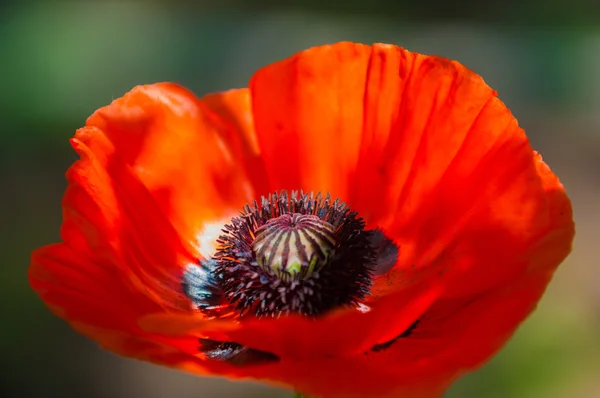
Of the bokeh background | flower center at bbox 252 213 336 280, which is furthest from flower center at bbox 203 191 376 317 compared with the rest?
the bokeh background

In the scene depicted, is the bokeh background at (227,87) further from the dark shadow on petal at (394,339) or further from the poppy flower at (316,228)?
the dark shadow on petal at (394,339)

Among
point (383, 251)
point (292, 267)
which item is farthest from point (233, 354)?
point (383, 251)

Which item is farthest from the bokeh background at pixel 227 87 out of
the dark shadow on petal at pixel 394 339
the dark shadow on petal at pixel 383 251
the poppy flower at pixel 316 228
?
A: the dark shadow on petal at pixel 394 339

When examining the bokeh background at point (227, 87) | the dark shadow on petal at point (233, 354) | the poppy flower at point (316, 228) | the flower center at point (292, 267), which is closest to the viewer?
the poppy flower at point (316, 228)

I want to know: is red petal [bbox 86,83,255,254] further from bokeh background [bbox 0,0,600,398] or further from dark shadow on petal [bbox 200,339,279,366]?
bokeh background [bbox 0,0,600,398]

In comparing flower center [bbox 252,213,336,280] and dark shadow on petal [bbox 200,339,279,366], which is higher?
flower center [bbox 252,213,336,280]

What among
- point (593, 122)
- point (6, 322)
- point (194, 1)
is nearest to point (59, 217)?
point (6, 322)

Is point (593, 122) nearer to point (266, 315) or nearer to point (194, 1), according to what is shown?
point (194, 1)

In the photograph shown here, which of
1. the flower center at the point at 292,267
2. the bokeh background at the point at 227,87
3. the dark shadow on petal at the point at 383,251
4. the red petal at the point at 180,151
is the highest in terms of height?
the bokeh background at the point at 227,87
